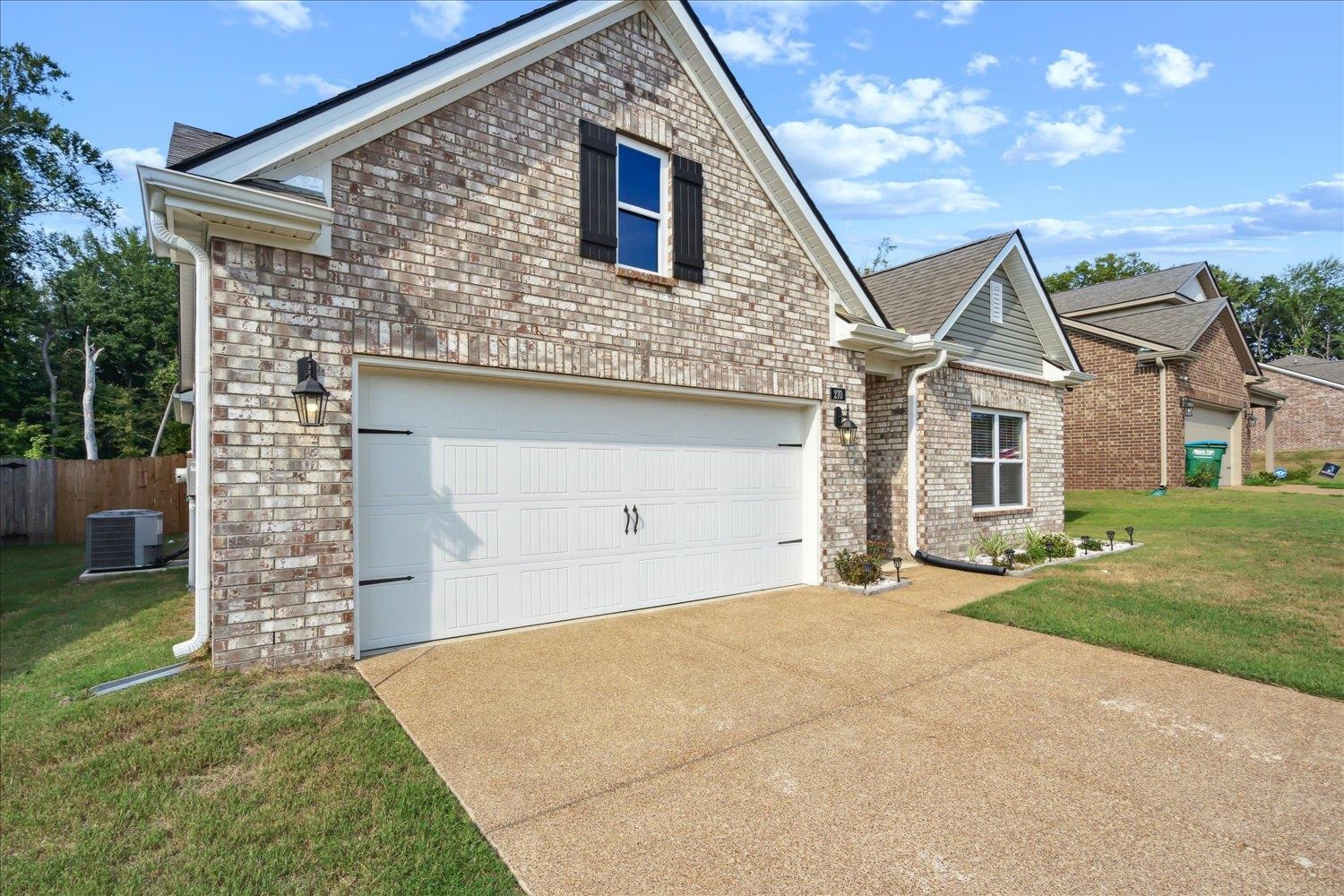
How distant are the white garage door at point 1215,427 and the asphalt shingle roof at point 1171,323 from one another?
2.21 m

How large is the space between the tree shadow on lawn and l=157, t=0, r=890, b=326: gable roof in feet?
13.2

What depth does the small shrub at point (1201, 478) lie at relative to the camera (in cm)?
1764

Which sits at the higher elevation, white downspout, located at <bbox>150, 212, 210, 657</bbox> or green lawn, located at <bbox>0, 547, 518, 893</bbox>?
white downspout, located at <bbox>150, 212, 210, 657</bbox>

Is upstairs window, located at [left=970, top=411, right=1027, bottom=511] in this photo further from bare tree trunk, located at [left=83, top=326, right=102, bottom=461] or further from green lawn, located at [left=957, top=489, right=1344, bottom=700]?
bare tree trunk, located at [left=83, top=326, right=102, bottom=461]

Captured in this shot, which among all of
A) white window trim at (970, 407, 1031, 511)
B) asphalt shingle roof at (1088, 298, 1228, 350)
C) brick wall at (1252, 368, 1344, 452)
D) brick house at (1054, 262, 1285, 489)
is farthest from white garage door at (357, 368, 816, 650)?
brick wall at (1252, 368, 1344, 452)

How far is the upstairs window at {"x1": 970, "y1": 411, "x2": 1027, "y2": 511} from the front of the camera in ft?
36.2

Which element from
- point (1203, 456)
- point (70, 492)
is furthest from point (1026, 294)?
point (70, 492)

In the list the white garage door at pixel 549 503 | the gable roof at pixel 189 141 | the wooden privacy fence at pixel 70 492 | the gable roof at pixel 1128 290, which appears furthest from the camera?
the gable roof at pixel 1128 290

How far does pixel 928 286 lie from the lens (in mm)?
11430

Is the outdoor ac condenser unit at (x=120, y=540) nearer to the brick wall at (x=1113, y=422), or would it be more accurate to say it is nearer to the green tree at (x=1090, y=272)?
the brick wall at (x=1113, y=422)

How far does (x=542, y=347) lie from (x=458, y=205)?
143cm

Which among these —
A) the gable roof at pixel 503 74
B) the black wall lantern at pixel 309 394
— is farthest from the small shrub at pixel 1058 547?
the black wall lantern at pixel 309 394

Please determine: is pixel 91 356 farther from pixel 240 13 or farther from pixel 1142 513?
pixel 1142 513

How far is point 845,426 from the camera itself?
333 inches
